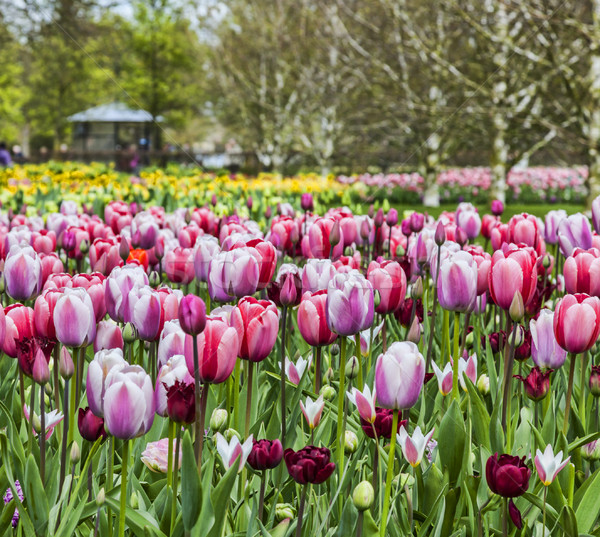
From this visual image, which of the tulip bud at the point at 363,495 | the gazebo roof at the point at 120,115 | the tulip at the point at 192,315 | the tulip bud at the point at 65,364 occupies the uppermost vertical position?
the gazebo roof at the point at 120,115

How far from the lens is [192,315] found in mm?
1201

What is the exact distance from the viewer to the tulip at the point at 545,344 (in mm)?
1834

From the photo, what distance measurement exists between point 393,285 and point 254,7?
2356mm

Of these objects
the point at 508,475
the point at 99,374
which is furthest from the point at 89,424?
the point at 508,475

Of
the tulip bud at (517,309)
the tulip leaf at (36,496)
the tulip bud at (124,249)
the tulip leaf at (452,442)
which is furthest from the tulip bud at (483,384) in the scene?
the tulip bud at (124,249)

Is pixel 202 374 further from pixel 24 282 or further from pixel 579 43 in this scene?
pixel 579 43

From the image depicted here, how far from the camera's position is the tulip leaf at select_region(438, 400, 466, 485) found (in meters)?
1.69

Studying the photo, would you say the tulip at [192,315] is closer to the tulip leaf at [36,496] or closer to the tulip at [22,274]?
the tulip leaf at [36,496]

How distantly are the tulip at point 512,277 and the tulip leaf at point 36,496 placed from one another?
39.8 inches

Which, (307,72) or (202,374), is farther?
(307,72)

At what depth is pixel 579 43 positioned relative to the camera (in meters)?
7.67

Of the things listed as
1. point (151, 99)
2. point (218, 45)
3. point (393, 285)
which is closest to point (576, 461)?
point (393, 285)

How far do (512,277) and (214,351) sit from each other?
2.39 feet

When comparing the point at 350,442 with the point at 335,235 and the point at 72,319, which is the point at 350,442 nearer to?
the point at 72,319
